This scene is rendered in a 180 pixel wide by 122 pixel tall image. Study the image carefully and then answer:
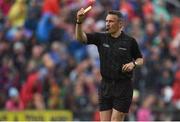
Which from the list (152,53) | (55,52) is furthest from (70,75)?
(152,53)

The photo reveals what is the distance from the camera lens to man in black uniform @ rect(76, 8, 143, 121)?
1304cm

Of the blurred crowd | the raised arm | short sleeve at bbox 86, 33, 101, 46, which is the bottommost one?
the blurred crowd

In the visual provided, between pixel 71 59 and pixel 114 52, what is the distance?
767cm

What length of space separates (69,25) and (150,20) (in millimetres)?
2217

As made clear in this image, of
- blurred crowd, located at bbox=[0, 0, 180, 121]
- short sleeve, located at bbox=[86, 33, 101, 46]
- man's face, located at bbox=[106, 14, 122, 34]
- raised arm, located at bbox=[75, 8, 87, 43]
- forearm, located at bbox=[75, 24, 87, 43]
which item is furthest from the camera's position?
blurred crowd, located at bbox=[0, 0, 180, 121]

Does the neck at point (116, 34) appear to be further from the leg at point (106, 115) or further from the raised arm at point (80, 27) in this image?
the leg at point (106, 115)

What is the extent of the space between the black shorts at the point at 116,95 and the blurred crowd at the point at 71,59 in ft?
19.3

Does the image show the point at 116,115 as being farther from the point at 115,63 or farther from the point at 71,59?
the point at 71,59

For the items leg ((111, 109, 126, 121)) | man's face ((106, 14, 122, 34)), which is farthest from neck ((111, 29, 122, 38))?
leg ((111, 109, 126, 121))

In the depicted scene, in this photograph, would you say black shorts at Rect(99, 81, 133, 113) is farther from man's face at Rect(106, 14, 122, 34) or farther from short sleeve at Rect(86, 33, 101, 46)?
man's face at Rect(106, 14, 122, 34)

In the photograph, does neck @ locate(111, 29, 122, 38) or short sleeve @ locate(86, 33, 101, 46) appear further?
neck @ locate(111, 29, 122, 38)

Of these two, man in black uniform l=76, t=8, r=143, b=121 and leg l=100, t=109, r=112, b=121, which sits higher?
man in black uniform l=76, t=8, r=143, b=121

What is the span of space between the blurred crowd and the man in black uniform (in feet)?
19.4

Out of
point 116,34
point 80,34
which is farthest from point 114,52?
point 80,34
